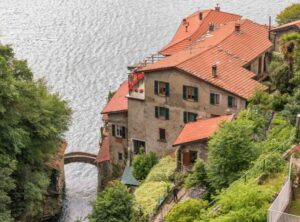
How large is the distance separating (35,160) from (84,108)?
42.9 meters

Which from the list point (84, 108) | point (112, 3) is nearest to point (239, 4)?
point (112, 3)

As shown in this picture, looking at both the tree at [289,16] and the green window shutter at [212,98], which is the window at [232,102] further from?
the tree at [289,16]

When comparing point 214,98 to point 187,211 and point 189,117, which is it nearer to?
point 189,117

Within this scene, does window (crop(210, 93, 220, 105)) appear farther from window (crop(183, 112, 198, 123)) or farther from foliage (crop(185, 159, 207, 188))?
foliage (crop(185, 159, 207, 188))

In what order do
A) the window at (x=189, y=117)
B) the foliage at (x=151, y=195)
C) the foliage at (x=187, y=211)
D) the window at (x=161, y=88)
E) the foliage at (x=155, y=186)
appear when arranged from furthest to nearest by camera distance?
the window at (x=161, y=88)
the window at (x=189, y=117)
the foliage at (x=155, y=186)
the foliage at (x=151, y=195)
the foliage at (x=187, y=211)

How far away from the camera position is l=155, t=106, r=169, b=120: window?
6058 centimetres

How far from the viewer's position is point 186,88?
58.6 m

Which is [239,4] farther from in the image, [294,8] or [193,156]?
[193,156]

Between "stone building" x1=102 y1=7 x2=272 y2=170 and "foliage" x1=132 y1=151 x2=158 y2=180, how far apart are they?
274cm

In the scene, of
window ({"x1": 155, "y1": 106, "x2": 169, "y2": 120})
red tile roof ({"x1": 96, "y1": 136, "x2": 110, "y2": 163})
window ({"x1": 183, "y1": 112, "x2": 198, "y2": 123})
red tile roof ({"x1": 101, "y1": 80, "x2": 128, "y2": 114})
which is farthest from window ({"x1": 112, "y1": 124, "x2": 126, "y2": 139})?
window ({"x1": 183, "y1": 112, "x2": 198, "y2": 123})

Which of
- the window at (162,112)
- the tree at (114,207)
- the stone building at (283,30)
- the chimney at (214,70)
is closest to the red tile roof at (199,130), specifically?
the chimney at (214,70)

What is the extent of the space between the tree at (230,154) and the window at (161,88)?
18.7m

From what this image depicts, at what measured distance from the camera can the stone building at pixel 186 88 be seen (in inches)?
2264

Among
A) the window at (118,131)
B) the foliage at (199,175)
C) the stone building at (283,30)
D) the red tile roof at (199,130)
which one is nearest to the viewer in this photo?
the foliage at (199,175)
